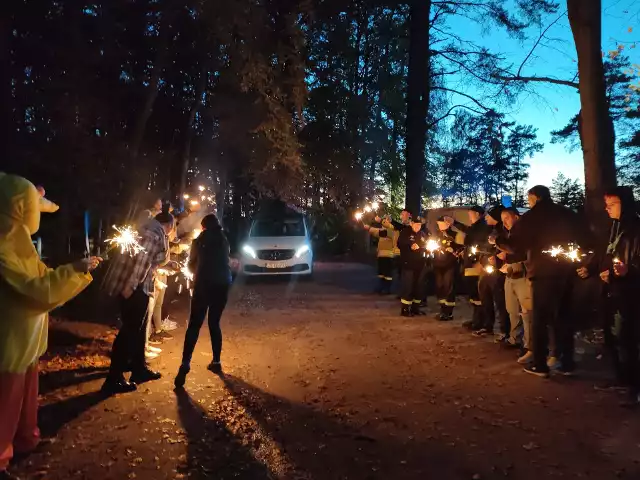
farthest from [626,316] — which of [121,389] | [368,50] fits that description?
[368,50]

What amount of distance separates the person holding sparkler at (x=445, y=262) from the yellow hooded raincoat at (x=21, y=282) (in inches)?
302

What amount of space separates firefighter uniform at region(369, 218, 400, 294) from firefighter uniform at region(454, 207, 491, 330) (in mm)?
3972

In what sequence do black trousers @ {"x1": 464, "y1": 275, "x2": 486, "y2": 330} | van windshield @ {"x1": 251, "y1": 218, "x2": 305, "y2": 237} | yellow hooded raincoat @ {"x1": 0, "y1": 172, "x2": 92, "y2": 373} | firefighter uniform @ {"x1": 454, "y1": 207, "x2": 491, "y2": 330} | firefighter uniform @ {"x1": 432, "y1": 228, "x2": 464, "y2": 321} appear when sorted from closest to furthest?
1. yellow hooded raincoat @ {"x1": 0, "y1": 172, "x2": 92, "y2": 373}
2. firefighter uniform @ {"x1": 454, "y1": 207, "x2": 491, "y2": 330}
3. black trousers @ {"x1": 464, "y1": 275, "x2": 486, "y2": 330}
4. firefighter uniform @ {"x1": 432, "y1": 228, "x2": 464, "y2": 321}
5. van windshield @ {"x1": 251, "y1": 218, "x2": 305, "y2": 237}

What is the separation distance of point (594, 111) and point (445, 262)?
3.64 m

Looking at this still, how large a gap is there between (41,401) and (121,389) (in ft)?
2.60

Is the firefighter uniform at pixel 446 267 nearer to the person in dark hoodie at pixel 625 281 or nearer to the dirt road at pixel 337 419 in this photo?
the dirt road at pixel 337 419

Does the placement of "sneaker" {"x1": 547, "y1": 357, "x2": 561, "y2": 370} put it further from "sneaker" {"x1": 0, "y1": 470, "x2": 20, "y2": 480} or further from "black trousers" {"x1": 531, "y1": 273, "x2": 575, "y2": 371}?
"sneaker" {"x1": 0, "y1": 470, "x2": 20, "y2": 480}

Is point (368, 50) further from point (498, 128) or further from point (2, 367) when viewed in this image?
point (2, 367)

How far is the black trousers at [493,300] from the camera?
909 cm

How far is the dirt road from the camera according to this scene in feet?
15.1

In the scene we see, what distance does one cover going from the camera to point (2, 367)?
418cm

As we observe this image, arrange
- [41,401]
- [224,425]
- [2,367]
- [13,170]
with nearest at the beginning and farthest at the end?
[2,367]
[224,425]
[41,401]
[13,170]

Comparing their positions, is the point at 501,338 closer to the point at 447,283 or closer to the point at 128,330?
the point at 447,283

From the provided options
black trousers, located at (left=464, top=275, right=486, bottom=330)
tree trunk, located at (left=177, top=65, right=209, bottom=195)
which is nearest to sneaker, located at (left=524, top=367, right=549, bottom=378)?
black trousers, located at (left=464, top=275, right=486, bottom=330)
